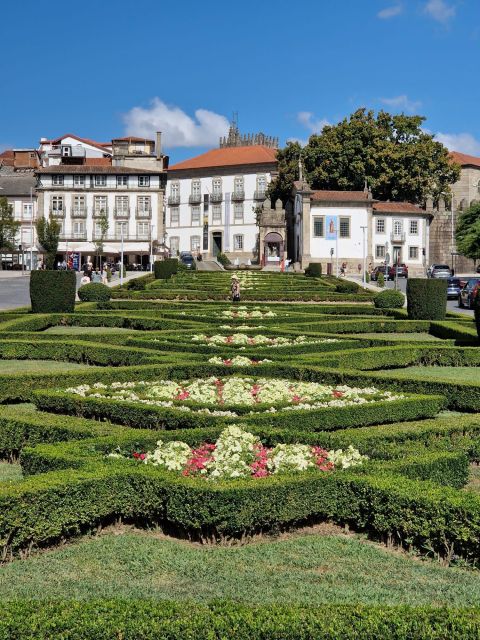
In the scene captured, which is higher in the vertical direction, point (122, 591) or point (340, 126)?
point (340, 126)

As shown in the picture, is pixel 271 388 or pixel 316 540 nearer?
pixel 316 540

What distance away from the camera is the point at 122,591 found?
522cm

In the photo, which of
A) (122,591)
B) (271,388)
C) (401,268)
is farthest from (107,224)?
(122,591)

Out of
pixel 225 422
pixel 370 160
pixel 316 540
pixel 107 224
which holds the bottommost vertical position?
pixel 316 540

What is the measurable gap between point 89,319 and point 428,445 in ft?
45.1

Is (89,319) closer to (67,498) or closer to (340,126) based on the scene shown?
(67,498)

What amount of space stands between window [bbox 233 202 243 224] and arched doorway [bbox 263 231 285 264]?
17260 millimetres

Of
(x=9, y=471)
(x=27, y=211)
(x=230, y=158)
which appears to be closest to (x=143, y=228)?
(x=27, y=211)

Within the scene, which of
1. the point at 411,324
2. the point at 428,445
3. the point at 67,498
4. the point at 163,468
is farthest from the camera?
the point at 411,324

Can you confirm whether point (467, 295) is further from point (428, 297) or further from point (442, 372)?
point (442, 372)

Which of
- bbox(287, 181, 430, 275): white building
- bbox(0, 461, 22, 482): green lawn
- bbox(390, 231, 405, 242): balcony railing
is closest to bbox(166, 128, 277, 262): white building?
bbox(287, 181, 430, 275): white building

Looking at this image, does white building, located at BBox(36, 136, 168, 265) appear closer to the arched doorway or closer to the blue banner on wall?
the arched doorway

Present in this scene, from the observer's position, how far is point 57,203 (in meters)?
68.2

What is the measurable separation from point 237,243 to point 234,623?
73.5 meters
